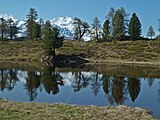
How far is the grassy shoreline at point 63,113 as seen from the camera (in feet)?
71.1

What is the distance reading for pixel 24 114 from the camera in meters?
22.0

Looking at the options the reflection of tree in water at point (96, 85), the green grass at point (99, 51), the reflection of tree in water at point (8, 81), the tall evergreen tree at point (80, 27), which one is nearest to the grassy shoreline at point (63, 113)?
the reflection of tree in water at point (96, 85)

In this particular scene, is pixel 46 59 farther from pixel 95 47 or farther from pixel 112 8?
pixel 112 8

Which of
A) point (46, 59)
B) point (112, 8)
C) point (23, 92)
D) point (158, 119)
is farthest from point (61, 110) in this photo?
point (112, 8)

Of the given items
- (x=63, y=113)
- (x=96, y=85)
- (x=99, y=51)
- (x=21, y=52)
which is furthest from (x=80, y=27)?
(x=63, y=113)

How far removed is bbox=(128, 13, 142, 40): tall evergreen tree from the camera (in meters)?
138

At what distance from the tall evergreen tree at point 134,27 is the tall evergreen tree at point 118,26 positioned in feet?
11.4

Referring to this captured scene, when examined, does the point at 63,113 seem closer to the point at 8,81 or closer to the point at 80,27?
the point at 8,81

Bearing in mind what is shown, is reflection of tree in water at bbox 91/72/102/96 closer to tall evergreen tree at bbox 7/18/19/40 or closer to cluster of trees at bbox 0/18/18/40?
cluster of trees at bbox 0/18/18/40

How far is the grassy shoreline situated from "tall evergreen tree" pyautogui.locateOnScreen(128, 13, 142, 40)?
113816 mm

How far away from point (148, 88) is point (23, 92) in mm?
18748

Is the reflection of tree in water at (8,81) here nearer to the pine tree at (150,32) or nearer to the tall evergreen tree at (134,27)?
the tall evergreen tree at (134,27)

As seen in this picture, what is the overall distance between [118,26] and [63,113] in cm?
11956

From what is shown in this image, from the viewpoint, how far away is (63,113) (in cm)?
2345
